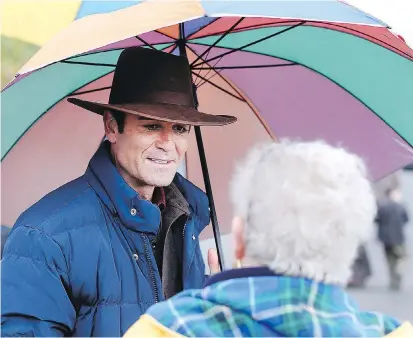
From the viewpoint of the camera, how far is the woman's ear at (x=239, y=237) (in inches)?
69.4

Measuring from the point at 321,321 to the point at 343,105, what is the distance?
6.95 ft

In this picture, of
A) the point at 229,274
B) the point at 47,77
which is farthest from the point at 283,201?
the point at 47,77

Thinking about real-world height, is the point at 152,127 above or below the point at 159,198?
above

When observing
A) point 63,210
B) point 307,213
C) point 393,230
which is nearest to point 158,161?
point 63,210

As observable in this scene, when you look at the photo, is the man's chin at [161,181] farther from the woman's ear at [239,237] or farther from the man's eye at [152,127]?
the woman's ear at [239,237]

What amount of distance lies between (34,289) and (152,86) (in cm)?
88

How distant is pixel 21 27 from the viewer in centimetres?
243

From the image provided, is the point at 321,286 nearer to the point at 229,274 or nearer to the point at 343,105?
the point at 229,274

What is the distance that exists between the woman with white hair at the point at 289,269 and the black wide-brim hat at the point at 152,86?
991 millimetres

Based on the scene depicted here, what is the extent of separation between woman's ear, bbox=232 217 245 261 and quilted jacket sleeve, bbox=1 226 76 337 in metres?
0.75

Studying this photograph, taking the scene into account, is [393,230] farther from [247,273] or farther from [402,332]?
[247,273]

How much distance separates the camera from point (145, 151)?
2.69 metres

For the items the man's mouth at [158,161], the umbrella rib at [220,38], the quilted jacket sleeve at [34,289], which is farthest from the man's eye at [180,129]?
the quilted jacket sleeve at [34,289]

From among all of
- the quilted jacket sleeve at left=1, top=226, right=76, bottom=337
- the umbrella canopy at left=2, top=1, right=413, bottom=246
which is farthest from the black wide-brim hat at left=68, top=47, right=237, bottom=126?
the quilted jacket sleeve at left=1, top=226, right=76, bottom=337
